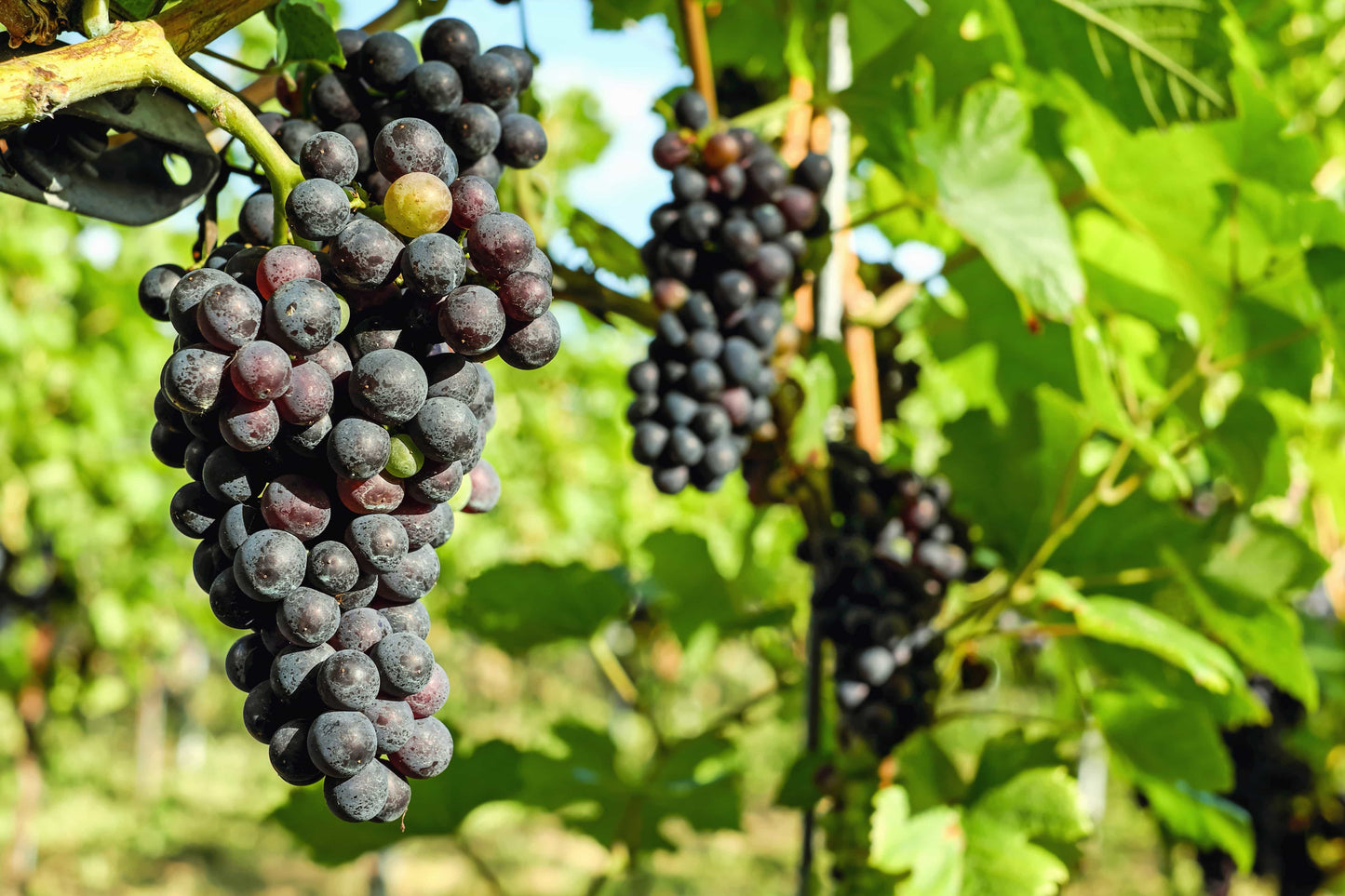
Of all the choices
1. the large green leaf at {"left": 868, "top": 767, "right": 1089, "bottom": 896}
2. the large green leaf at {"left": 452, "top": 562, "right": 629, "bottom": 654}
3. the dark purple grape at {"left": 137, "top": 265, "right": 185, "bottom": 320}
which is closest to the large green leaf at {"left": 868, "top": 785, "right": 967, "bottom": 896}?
the large green leaf at {"left": 868, "top": 767, "right": 1089, "bottom": 896}

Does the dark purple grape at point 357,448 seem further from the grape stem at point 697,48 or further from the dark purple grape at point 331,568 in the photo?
the grape stem at point 697,48

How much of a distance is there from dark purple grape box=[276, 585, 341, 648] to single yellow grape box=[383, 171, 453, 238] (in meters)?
0.21

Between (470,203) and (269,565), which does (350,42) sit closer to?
(470,203)

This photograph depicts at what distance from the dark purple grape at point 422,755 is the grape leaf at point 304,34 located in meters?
0.47

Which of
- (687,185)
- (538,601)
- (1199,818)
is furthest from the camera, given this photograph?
(538,601)

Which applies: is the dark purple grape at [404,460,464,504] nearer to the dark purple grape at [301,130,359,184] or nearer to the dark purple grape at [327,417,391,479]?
the dark purple grape at [327,417,391,479]

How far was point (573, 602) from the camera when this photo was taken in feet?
5.09

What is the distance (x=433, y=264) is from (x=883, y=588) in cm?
88

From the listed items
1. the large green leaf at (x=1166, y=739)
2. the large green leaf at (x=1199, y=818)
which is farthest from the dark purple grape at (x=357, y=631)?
the large green leaf at (x=1199, y=818)

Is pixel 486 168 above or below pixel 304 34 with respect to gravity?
below

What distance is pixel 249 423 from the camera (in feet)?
1.73

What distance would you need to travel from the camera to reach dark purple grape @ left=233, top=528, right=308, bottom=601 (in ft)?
1.76

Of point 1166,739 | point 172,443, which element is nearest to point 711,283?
point 172,443

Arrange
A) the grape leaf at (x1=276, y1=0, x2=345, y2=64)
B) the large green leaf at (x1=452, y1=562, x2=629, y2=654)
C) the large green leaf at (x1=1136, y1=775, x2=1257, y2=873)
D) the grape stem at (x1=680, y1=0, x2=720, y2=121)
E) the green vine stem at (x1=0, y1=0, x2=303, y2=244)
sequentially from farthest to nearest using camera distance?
the large green leaf at (x1=452, y1=562, x2=629, y2=654) < the large green leaf at (x1=1136, y1=775, x2=1257, y2=873) < the grape stem at (x1=680, y1=0, x2=720, y2=121) < the grape leaf at (x1=276, y1=0, x2=345, y2=64) < the green vine stem at (x1=0, y1=0, x2=303, y2=244)
